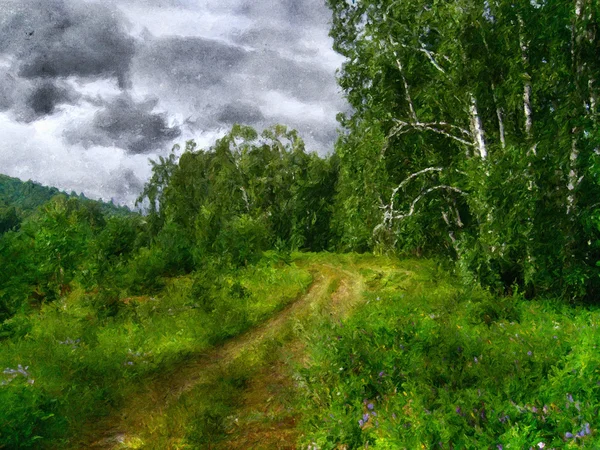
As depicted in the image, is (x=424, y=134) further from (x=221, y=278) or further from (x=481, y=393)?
(x=481, y=393)

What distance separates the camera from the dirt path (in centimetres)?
590

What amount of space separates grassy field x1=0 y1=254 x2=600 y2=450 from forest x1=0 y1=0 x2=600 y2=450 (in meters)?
0.03

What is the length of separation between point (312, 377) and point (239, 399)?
136 centimetres

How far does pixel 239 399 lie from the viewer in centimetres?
708

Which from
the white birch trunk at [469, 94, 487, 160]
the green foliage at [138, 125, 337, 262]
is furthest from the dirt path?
the green foliage at [138, 125, 337, 262]

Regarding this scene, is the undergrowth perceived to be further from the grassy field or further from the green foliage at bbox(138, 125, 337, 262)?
the green foliage at bbox(138, 125, 337, 262)

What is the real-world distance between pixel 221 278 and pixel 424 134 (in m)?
7.68

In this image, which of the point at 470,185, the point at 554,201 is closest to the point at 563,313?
the point at 554,201

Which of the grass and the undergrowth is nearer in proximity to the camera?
the undergrowth

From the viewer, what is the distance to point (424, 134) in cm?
1473

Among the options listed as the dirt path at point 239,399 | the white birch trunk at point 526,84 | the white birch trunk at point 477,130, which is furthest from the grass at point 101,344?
the white birch trunk at point 526,84

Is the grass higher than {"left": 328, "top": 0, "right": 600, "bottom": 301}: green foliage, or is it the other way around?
{"left": 328, "top": 0, "right": 600, "bottom": 301}: green foliage

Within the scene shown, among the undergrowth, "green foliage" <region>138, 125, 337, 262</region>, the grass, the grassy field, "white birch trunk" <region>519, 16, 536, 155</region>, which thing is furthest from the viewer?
"green foliage" <region>138, 125, 337, 262</region>

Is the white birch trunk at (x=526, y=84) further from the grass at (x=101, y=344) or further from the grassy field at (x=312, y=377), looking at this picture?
the grass at (x=101, y=344)
